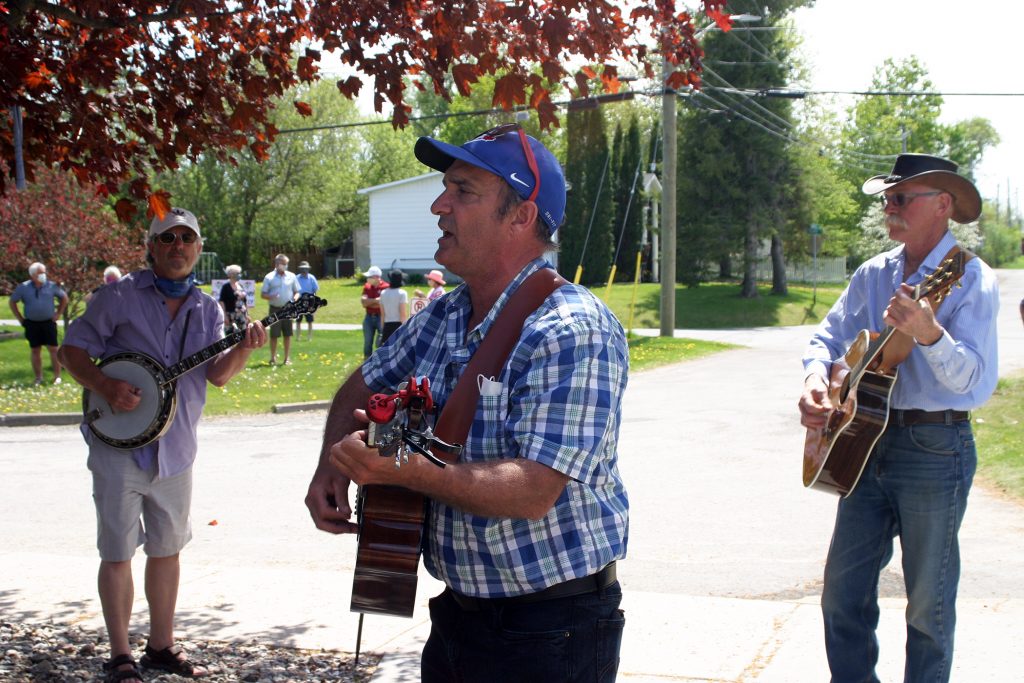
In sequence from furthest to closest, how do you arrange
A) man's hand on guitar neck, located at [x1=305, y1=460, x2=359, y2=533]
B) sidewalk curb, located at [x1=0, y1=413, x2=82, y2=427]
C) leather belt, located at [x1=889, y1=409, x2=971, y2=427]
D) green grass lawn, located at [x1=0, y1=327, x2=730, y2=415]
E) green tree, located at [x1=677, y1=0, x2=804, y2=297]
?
green tree, located at [x1=677, y1=0, x2=804, y2=297] < green grass lawn, located at [x1=0, y1=327, x2=730, y2=415] < sidewalk curb, located at [x1=0, y1=413, x2=82, y2=427] < leather belt, located at [x1=889, y1=409, x2=971, y2=427] < man's hand on guitar neck, located at [x1=305, y1=460, x2=359, y2=533]

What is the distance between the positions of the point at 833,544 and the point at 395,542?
2.04m

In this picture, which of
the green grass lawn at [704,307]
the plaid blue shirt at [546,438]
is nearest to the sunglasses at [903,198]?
Result: the plaid blue shirt at [546,438]

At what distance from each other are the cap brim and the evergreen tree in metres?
44.0

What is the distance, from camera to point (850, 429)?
12.5 ft

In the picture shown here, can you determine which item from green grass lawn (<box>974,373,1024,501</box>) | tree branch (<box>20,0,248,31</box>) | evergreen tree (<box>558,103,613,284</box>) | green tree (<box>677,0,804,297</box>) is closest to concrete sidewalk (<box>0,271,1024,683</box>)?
green grass lawn (<box>974,373,1024,501</box>)

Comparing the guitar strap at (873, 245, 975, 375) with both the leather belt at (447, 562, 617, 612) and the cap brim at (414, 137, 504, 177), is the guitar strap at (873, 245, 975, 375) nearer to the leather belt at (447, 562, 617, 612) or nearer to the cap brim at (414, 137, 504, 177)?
the leather belt at (447, 562, 617, 612)

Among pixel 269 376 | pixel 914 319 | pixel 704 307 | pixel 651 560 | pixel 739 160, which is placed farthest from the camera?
pixel 739 160

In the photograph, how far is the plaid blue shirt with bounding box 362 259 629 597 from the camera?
7.66 feet

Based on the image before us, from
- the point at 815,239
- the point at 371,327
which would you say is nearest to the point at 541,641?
the point at 371,327

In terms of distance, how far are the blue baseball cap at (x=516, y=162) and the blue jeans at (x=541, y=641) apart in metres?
0.92

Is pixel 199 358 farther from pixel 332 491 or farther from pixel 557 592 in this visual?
pixel 557 592

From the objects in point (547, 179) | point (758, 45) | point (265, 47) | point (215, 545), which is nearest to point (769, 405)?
point (215, 545)

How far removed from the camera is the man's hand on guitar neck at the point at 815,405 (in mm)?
3934

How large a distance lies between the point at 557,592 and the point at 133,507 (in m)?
2.64
